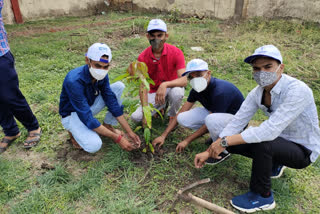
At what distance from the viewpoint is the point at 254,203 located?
2.05m

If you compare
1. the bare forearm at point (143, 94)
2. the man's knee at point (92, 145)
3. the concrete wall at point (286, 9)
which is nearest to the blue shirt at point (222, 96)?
the bare forearm at point (143, 94)

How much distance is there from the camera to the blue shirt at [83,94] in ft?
7.86

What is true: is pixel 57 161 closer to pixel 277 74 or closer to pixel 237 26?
pixel 277 74

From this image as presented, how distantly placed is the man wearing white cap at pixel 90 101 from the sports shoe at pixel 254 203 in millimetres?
1167

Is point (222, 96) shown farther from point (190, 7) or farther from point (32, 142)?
point (190, 7)

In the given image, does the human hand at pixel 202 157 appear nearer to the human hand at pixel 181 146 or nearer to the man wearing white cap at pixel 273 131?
the man wearing white cap at pixel 273 131

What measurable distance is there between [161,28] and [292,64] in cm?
333

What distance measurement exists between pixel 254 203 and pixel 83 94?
6.12 feet

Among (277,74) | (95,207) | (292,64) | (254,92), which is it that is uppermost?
(277,74)

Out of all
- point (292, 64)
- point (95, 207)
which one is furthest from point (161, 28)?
Result: point (292, 64)

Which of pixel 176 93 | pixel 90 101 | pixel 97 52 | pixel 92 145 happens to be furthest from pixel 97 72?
pixel 176 93

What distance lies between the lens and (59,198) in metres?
2.17

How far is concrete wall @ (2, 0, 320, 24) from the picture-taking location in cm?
755

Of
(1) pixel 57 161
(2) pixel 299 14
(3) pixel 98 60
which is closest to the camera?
(3) pixel 98 60
